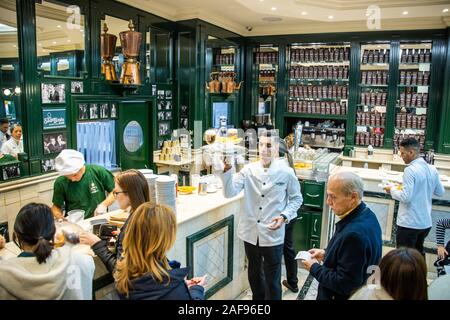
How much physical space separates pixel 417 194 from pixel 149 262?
2905 mm

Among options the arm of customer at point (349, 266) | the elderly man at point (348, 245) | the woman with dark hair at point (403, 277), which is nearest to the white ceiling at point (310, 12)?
the elderly man at point (348, 245)

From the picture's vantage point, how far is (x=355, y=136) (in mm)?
7625

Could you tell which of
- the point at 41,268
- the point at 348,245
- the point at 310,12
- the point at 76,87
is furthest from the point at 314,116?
the point at 41,268

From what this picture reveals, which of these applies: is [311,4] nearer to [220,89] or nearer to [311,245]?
[220,89]

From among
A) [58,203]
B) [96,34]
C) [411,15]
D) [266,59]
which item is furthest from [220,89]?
[58,203]

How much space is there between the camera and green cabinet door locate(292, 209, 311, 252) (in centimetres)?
436

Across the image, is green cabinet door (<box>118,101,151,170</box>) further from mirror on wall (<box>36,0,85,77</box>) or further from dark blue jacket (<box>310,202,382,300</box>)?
dark blue jacket (<box>310,202,382,300</box>)

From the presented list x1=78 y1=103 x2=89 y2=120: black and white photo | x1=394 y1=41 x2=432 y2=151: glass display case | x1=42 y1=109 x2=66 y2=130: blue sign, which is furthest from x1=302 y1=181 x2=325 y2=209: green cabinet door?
x1=394 y1=41 x2=432 y2=151: glass display case

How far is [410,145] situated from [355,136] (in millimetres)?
4204

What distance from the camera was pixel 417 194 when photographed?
3.55m

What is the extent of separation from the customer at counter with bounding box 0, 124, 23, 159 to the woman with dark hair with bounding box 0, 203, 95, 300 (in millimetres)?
2939

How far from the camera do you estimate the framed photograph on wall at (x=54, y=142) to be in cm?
448
